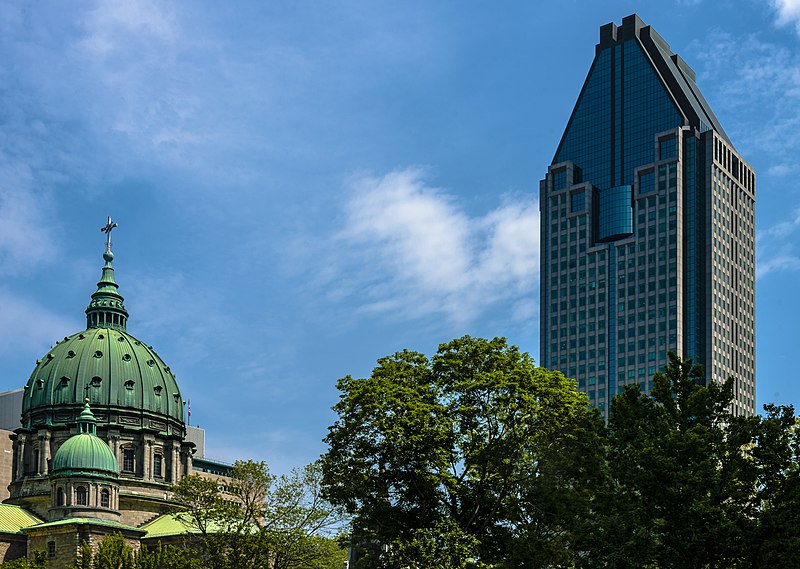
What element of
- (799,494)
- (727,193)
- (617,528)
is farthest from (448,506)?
(727,193)

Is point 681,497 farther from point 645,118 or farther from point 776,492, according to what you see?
point 645,118

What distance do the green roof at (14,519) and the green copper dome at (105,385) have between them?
13.6 m

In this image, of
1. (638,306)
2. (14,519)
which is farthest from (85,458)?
(638,306)

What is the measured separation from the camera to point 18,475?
Result: 148 m

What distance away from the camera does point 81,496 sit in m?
134

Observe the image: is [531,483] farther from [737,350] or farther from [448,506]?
[737,350]

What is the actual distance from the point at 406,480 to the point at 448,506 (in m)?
2.94

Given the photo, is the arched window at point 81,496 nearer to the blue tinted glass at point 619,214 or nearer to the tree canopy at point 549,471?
the tree canopy at point 549,471

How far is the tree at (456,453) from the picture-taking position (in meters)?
68.8

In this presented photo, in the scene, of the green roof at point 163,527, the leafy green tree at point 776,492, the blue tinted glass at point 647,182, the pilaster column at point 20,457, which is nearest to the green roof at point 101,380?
the pilaster column at point 20,457

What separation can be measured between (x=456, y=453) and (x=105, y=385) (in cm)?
9024

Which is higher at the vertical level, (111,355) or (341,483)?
(111,355)

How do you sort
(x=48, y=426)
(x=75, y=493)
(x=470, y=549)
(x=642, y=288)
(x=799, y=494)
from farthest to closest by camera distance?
1. (x=642, y=288)
2. (x=48, y=426)
3. (x=75, y=493)
4. (x=470, y=549)
5. (x=799, y=494)

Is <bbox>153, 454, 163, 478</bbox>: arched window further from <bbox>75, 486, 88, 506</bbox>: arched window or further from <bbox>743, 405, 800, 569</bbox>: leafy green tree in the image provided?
<bbox>743, 405, 800, 569</bbox>: leafy green tree
